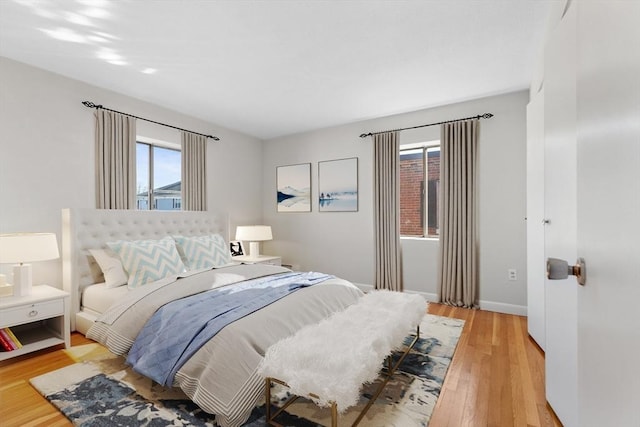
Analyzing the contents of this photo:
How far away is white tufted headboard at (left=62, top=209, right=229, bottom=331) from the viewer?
2.87 metres

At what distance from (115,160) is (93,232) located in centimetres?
82

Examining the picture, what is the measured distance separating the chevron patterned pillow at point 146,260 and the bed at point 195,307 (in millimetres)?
164

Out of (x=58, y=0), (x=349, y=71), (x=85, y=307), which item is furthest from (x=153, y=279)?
(x=349, y=71)

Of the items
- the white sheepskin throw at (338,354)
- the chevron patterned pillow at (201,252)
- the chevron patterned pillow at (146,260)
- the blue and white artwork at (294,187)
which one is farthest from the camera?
the blue and white artwork at (294,187)

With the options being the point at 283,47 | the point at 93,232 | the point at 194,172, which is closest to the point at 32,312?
the point at 93,232

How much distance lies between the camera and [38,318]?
2457mm

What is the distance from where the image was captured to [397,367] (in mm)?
2244

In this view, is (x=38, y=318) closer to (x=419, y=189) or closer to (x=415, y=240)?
(x=415, y=240)

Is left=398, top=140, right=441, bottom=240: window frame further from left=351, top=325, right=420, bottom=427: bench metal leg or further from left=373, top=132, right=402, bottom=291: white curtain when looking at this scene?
left=351, top=325, right=420, bottom=427: bench metal leg

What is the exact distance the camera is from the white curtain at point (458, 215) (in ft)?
12.0

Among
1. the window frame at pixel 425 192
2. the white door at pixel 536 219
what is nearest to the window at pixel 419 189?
the window frame at pixel 425 192

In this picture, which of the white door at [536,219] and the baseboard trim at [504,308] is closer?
the white door at [536,219]

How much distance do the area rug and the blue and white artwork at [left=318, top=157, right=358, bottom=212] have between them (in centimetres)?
256

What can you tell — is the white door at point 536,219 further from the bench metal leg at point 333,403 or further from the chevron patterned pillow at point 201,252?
the chevron patterned pillow at point 201,252
